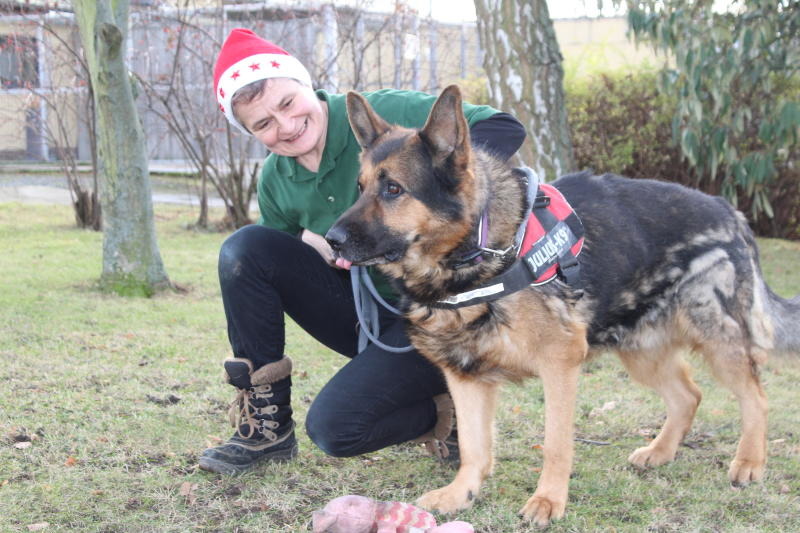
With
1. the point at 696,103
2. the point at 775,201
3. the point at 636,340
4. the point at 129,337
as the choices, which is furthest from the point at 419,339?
the point at 775,201

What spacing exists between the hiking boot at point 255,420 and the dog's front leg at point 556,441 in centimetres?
120

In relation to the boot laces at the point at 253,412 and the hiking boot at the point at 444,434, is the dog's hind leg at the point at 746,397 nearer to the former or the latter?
the hiking boot at the point at 444,434

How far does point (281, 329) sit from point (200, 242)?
24.7 feet

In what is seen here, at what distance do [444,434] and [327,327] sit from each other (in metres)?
0.75

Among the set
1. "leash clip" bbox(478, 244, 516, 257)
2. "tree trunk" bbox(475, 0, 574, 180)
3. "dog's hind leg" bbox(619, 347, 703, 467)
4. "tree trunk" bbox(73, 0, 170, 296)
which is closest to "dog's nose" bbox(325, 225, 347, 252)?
"leash clip" bbox(478, 244, 516, 257)

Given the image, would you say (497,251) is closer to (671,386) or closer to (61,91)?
(671,386)

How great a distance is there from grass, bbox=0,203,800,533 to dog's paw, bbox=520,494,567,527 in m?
0.04

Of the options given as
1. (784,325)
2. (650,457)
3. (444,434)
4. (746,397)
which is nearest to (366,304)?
(444,434)

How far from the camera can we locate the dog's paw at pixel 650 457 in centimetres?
390

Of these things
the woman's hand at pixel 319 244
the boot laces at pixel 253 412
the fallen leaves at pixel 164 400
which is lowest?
the fallen leaves at pixel 164 400

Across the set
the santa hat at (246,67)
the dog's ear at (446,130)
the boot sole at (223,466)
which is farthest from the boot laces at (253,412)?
the dog's ear at (446,130)

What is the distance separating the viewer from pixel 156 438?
13.6ft

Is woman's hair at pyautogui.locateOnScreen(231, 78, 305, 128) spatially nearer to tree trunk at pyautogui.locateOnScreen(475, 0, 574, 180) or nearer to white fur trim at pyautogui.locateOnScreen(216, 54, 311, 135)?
white fur trim at pyautogui.locateOnScreen(216, 54, 311, 135)

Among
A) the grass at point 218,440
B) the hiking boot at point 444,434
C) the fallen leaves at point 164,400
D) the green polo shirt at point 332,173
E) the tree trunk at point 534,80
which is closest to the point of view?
the grass at point 218,440
